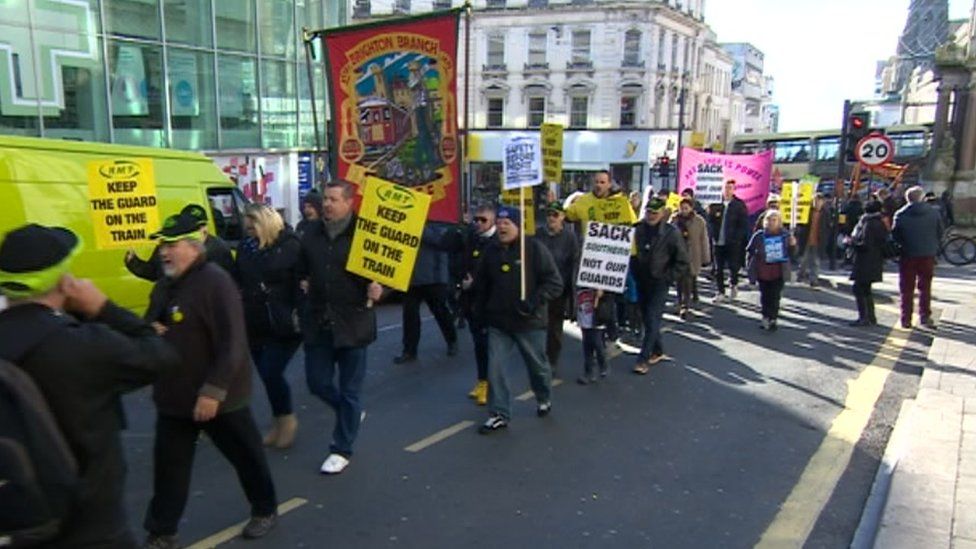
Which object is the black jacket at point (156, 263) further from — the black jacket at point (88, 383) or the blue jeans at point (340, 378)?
the black jacket at point (88, 383)

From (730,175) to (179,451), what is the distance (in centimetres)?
1212

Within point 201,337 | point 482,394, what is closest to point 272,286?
point 201,337

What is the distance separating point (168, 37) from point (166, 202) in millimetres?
11130

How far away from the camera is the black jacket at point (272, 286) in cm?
514

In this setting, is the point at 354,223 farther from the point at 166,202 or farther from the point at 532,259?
the point at 166,202

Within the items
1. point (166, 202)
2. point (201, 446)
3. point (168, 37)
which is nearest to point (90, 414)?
point (201, 446)

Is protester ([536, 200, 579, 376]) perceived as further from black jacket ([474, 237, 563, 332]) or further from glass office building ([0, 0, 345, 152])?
glass office building ([0, 0, 345, 152])

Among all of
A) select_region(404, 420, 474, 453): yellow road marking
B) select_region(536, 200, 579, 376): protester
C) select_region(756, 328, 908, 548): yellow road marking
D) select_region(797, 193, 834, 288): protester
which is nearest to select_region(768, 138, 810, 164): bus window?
select_region(797, 193, 834, 288): protester

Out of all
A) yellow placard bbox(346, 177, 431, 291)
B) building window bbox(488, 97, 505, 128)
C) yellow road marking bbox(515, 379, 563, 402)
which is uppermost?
building window bbox(488, 97, 505, 128)

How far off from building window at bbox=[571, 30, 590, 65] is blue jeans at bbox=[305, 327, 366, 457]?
4705 cm

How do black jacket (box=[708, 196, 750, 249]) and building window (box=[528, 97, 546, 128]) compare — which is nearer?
black jacket (box=[708, 196, 750, 249])

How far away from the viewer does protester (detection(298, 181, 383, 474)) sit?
16.1ft

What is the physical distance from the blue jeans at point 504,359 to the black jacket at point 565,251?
4.06ft

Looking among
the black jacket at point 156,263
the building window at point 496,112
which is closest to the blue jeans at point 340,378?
the black jacket at point 156,263
